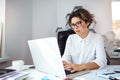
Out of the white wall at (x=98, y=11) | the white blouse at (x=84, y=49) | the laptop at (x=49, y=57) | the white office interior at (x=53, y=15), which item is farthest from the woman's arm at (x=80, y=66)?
the white wall at (x=98, y=11)

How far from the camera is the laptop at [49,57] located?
1.01 meters

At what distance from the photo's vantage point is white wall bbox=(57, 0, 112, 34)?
3316mm

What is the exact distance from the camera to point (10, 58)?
96.7 inches

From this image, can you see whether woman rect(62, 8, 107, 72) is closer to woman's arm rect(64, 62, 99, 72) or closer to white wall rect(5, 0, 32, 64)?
woman's arm rect(64, 62, 99, 72)

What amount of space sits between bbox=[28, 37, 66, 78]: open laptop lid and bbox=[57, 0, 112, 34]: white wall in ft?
6.96

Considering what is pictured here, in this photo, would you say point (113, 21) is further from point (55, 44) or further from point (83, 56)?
point (55, 44)

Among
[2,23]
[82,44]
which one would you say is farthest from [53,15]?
[82,44]

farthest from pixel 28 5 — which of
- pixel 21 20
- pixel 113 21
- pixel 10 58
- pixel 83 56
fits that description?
pixel 83 56

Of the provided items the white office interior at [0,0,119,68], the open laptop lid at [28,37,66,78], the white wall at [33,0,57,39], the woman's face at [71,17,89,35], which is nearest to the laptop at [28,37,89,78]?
the open laptop lid at [28,37,66,78]

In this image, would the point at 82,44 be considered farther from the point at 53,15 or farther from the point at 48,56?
the point at 53,15

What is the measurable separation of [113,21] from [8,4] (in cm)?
204

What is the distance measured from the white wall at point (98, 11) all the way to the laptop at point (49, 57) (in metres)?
2.13

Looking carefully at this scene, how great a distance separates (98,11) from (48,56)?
2467 mm

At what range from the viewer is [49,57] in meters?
1.11
